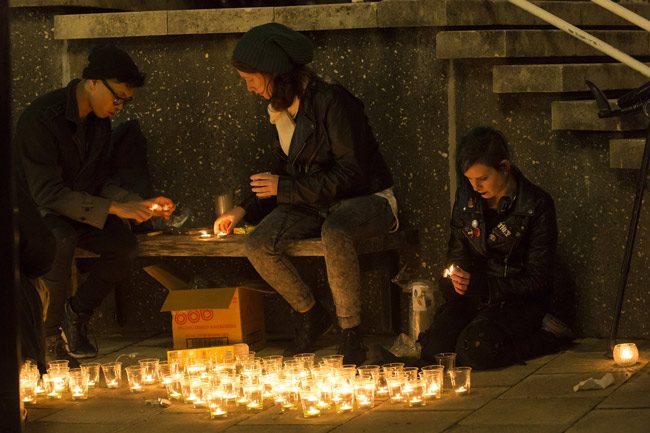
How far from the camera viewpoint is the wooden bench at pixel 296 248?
6891 millimetres

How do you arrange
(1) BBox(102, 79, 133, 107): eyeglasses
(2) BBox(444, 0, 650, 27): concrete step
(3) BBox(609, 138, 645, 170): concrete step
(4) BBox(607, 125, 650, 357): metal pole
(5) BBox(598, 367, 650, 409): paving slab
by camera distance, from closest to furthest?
(5) BBox(598, 367, 650, 409): paving slab
(4) BBox(607, 125, 650, 357): metal pole
(3) BBox(609, 138, 645, 170): concrete step
(1) BBox(102, 79, 133, 107): eyeglasses
(2) BBox(444, 0, 650, 27): concrete step

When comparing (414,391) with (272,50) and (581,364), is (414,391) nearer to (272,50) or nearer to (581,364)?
(581,364)

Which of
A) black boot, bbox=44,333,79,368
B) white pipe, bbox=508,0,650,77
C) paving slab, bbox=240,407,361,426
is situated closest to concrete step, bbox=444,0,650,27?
white pipe, bbox=508,0,650,77

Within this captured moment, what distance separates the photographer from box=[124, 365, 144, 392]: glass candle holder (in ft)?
20.2

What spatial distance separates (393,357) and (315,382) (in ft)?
3.28

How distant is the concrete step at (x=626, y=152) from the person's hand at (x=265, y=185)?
1825 millimetres

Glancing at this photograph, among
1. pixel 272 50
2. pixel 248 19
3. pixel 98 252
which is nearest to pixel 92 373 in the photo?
pixel 98 252

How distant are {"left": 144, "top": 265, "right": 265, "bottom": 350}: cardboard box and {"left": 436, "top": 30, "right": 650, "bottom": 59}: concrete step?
1.83 meters

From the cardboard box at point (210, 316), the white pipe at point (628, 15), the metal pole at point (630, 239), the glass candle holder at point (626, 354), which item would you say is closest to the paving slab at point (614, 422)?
the glass candle holder at point (626, 354)

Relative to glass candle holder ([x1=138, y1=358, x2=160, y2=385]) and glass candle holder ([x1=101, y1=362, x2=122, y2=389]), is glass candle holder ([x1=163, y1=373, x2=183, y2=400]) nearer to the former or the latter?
glass candle holder ([x1=138, y1=358, x2=160, y2=385])

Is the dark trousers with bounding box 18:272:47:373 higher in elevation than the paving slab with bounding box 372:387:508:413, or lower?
higher

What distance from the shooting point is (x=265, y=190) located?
22.5 feet

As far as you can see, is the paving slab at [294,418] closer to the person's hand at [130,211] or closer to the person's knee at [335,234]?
the person's knee at [335,234]

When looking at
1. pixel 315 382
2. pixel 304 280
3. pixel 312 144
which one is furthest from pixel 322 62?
pixel 315 382
